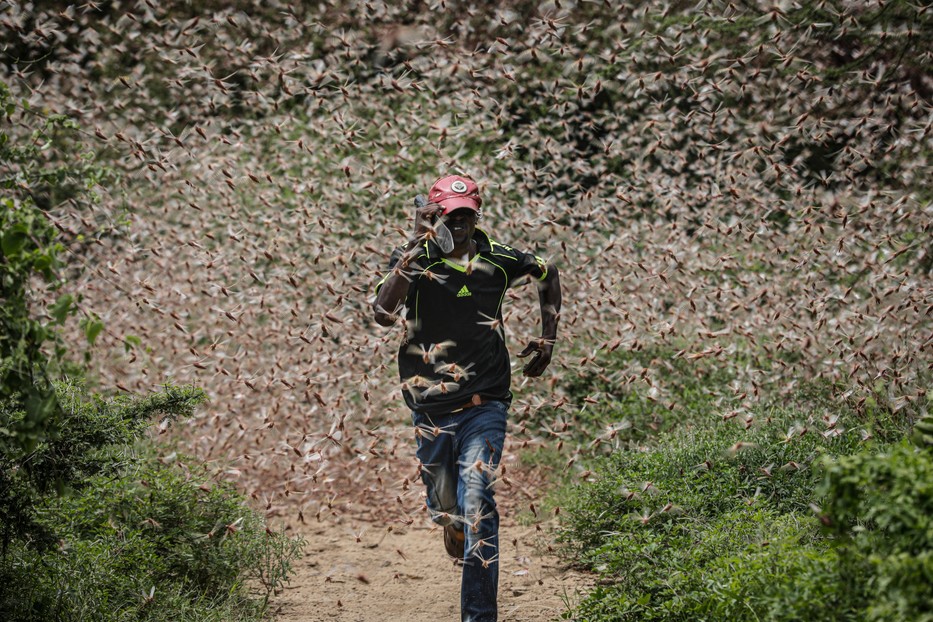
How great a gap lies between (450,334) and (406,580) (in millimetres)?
2258

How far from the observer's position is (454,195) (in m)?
4.63

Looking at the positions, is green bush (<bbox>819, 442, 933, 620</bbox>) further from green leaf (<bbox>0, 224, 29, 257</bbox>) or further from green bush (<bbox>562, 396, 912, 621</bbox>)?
green leaf (<bbox>0, 224, 29, 257</bbox>)

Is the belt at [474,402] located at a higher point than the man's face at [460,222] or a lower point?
lower

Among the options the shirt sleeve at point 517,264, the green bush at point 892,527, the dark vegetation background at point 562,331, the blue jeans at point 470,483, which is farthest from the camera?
the shirt sleeve at point 517,264

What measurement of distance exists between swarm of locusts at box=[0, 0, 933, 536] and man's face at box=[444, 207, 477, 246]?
74.5 inches

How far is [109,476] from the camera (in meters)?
4.89

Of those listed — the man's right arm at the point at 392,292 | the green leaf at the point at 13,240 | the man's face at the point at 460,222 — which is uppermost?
the green leaf at the point at 13,240

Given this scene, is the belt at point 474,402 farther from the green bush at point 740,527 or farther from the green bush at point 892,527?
the green bush at point 892,527

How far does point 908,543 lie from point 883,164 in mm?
6902

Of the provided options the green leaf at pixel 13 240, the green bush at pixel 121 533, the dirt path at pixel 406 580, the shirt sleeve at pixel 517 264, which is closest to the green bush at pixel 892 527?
the dirt path at pixel 406 580

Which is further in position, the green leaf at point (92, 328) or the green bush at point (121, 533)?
the green bush at point (121, 533)

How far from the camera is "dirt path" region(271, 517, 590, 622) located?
208 inches

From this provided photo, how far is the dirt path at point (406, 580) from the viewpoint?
529cm

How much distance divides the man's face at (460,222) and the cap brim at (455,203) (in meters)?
0.02
